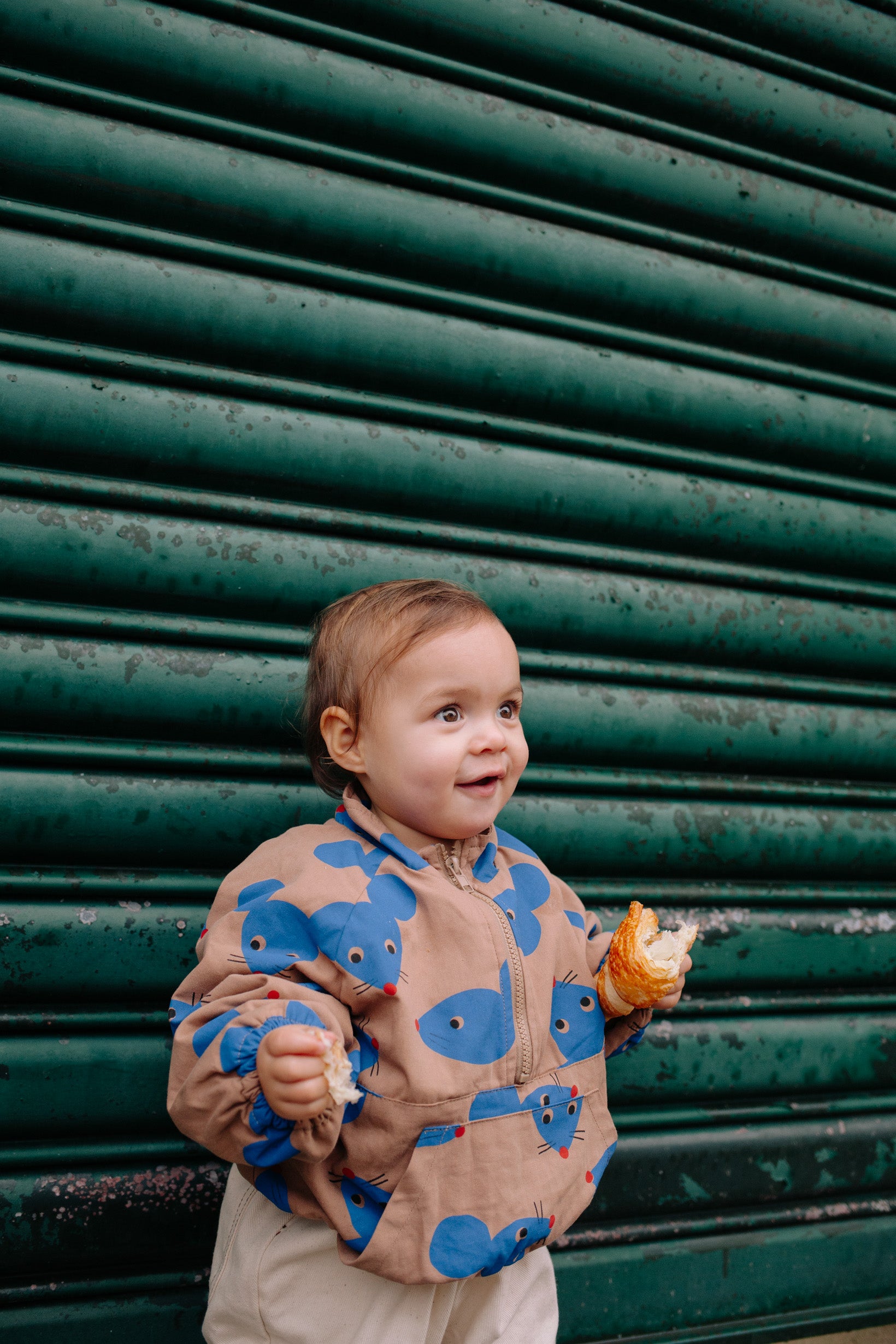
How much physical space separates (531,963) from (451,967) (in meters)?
0.16

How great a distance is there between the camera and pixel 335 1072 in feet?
3.36

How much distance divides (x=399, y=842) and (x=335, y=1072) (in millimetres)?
433

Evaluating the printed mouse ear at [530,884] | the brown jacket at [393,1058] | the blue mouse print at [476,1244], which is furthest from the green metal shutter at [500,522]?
the blue mouse print at [476,1244]

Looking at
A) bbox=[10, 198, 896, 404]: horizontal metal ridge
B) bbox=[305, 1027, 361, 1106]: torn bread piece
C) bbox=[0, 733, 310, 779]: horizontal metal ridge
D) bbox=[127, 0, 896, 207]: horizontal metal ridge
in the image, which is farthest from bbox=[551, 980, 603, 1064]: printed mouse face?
bbox=[127, 0, 896, 207]: horizontal metal ridge

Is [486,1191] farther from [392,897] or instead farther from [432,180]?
[432,180]

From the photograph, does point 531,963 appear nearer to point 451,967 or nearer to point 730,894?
point 451,967

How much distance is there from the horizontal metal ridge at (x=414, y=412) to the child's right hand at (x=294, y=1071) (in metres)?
1.37

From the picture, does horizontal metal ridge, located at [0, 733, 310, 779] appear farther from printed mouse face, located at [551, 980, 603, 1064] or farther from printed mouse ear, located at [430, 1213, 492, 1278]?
printed mouse ear, located at [430, 1213, 492, 1278]

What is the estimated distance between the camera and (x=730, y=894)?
2211mm

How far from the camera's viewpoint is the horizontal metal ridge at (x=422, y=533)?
1.73 metres

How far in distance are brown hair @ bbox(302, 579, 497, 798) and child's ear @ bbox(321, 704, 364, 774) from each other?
1 cm

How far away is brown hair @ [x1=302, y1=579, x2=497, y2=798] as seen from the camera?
1.41m

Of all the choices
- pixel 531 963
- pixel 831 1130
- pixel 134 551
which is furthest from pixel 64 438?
pixel 831 1130

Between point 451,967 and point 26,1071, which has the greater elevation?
point 451,967
